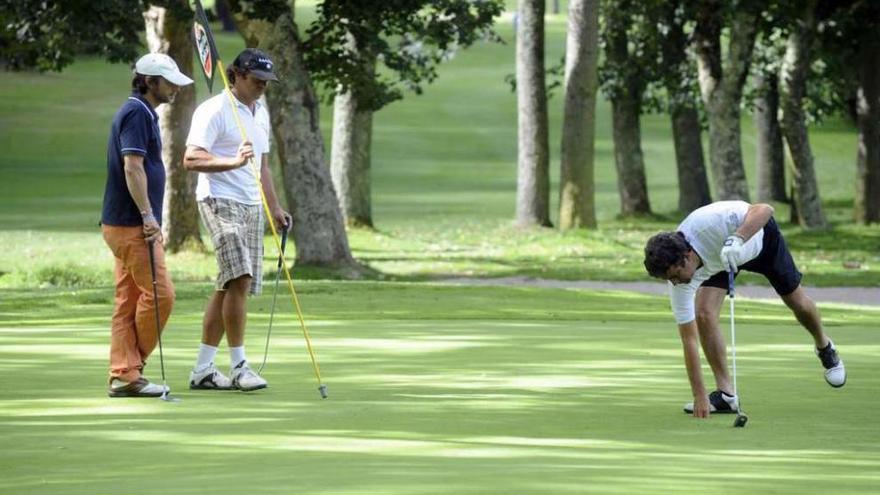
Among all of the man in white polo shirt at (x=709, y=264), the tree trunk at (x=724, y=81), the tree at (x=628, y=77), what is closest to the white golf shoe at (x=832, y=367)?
the man in white polo shirt at (x=709, y=264)

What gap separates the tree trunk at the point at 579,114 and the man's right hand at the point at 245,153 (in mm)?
24047

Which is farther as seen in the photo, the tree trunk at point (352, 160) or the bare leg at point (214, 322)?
the tree trunk at point (352, 160)

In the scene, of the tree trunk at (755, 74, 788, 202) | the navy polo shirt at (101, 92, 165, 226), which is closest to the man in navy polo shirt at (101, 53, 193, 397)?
the navy polo shirt at (101, 92, 165, 226)

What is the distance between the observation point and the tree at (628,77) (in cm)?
4253

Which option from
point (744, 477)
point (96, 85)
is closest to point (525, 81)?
point (744, 477)

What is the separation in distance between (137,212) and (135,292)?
1.79 ft

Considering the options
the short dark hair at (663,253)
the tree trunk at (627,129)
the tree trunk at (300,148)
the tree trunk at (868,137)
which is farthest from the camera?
the tree trunk at (627,129)

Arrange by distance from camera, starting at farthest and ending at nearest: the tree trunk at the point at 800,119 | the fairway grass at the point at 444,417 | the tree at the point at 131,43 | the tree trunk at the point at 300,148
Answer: the tree trunk at the point at 800,119, the tree at the point at 131,43, the tree trunk at the point at 300,148, the fairway grass at the point at 444,417

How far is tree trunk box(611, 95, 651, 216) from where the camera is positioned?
4509cm

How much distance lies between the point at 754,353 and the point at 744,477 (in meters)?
6.64

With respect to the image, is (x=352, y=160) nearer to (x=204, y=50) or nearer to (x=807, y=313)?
(x=204, y=50)

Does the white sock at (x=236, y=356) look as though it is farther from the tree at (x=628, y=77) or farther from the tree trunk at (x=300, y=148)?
the tree at (x=628, y=77)

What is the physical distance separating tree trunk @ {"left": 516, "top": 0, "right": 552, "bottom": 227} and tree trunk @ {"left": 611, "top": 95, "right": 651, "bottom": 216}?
733 cm

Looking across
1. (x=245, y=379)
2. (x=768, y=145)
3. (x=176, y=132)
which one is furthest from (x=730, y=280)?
(x=768, y=145)
